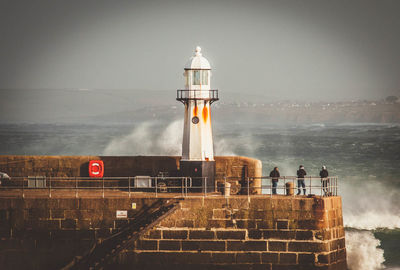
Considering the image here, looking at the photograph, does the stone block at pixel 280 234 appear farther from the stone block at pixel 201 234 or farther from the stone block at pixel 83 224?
the stone block at pixel 83 224

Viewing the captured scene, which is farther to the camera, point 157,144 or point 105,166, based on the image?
point 157,144

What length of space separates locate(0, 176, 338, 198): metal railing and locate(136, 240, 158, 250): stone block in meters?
1.58

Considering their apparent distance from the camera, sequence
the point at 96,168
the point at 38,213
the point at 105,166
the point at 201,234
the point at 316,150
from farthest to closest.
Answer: the point at 316,150
the point at 105,166
the point at 96,168
the point at 38,213
the point at 201,234

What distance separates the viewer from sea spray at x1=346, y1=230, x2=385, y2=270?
3550 cm

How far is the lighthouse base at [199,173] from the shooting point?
32406 mm

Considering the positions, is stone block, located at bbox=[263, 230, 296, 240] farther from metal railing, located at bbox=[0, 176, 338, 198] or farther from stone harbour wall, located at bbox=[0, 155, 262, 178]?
stone harbour wall, located at bbox=[0, 155, 262, 178]

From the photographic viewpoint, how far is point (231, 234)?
98.1ft

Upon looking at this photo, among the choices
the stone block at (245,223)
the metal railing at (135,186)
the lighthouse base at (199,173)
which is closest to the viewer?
the stone block at (245,223)

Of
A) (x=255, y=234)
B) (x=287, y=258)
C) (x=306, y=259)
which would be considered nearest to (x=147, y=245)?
(x=255, y=234)

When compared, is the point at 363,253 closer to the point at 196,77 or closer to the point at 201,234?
the point at 201,234

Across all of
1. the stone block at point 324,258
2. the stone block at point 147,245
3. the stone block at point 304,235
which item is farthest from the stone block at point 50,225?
the stone block at point 324,258

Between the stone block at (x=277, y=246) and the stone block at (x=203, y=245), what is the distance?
1317 millimetres

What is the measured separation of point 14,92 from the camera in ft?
409

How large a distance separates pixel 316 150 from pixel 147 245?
5676 centimetres
